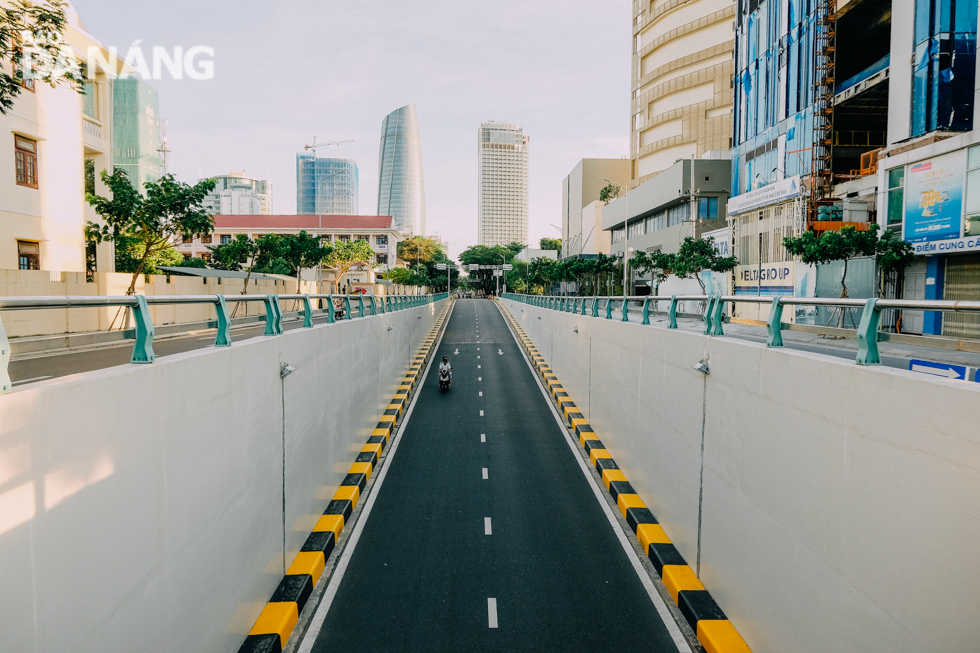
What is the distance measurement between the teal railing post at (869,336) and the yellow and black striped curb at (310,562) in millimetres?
6368

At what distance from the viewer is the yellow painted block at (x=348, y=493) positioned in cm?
1055

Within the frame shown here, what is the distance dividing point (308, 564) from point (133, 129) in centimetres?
8883

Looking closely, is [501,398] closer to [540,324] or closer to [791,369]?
[540,324]

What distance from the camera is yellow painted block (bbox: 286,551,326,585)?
308 inches

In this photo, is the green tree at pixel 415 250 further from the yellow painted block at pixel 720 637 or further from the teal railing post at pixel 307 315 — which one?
the yellow painted block at pixel 720 637

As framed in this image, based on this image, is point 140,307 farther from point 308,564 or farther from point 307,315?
point 308,564

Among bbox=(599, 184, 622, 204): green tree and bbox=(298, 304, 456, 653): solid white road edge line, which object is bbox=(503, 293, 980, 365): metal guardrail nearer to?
bbox=(298, 304, 456, 653): solid white road edge line

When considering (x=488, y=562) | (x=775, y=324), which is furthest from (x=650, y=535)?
(x=775, y=324)

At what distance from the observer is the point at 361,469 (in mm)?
12125

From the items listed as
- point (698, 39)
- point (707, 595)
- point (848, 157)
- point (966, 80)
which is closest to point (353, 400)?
point (707, 595)

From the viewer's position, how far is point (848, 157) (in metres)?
37.4

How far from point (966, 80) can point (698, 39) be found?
144 feet

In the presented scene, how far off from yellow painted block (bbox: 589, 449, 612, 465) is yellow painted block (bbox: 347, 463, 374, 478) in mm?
5038

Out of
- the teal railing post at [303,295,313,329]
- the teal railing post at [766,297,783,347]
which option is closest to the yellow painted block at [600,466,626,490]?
the teal railing post at [766,297,783,347]
